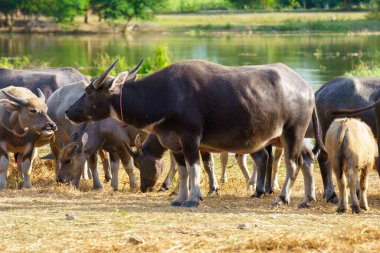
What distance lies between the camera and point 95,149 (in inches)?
538

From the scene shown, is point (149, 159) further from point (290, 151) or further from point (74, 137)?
point (290, 151)

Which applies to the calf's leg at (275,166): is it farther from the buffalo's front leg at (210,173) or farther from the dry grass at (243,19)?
the dry grass at (243,19)

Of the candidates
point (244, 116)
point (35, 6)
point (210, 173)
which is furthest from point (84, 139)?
point (35, 6)

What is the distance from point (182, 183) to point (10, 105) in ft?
10.5

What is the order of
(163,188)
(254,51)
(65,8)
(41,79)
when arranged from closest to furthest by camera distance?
1. (163,188)
2. (41,79)
3. (254,51)
4. (65,8)

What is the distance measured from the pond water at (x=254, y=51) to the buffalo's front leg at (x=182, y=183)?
65.0 feet

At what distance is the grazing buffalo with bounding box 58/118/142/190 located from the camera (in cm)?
1354

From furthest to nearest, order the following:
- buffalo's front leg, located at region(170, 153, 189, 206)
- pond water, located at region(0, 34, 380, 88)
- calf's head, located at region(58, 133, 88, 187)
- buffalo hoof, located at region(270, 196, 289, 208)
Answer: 1. pond water, located at region(0, 34, 380, 88)
2. calf's head, located at region(58, 133, 88, 187)
3. buffalo's front leg, located at region(170, 153, 189, 206)
4. buffalo hoof, located at region(270, 196, 289, 208)

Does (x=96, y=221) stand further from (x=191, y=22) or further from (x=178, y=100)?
(x=191, y=22)

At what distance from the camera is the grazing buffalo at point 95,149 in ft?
44.4

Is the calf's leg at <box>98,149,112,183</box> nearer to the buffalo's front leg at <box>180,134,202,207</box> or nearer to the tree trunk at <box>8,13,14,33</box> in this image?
the buffalo's front leg at <box>180,134,202,207</box>

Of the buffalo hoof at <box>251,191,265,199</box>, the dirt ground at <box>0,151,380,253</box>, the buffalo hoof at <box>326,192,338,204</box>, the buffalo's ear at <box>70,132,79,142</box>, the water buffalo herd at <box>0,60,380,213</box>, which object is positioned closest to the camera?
the dirt ground at <box>0,151,380,253</box>

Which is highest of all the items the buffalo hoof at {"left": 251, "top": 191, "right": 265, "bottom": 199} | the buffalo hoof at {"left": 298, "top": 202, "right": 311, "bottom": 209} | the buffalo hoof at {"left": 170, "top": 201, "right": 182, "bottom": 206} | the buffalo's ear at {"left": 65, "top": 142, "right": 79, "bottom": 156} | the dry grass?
the buffalo's ear at {"left": 65, "top": 142, "right": 79, "bottom": 156}

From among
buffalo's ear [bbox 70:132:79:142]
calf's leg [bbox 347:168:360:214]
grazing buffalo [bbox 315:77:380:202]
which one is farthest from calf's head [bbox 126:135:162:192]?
calf's leg [bbox 347:168:360:214]
